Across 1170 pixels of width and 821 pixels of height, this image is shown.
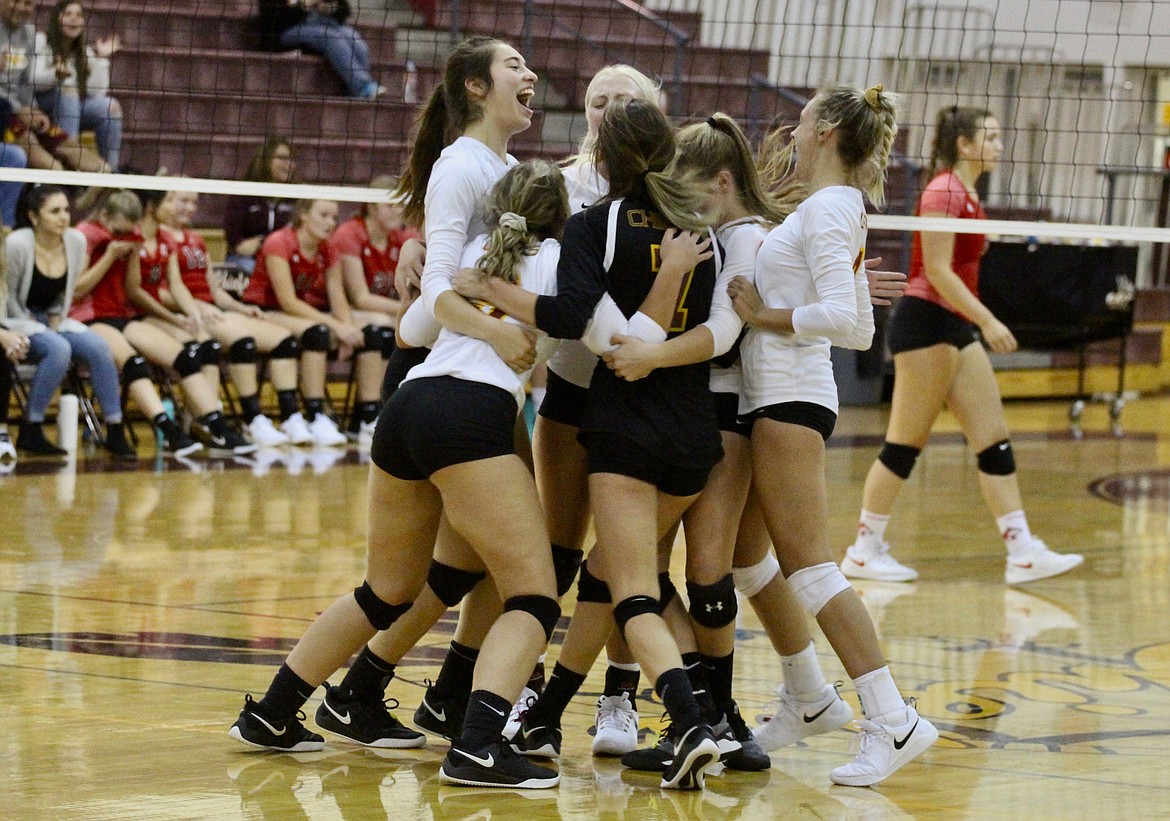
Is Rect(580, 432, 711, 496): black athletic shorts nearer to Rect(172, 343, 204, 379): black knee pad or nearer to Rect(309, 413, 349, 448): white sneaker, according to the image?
Rect(172, 343, 204, 379): black knee pad

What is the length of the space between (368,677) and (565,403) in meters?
0.75

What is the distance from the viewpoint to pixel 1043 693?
14.2ft

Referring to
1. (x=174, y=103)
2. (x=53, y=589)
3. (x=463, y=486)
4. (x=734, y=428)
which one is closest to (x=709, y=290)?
(x=734, y=428)

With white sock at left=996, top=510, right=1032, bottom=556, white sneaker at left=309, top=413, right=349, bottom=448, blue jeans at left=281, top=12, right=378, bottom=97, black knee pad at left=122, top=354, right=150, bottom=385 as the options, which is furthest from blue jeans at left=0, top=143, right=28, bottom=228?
white sock at left=996, top=510, right=1032, bottom=556

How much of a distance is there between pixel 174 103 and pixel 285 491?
13.6 ft

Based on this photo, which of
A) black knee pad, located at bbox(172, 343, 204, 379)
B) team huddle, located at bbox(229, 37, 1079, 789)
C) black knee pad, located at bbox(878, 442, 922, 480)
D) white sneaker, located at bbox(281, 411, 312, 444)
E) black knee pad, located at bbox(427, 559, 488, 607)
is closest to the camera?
team huddle, located at bbox(229, 37, 1079, 789)

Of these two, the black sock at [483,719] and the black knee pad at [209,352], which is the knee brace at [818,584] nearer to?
the black sock at [483,719]

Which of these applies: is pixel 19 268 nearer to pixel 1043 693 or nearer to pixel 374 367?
pixel 374 367

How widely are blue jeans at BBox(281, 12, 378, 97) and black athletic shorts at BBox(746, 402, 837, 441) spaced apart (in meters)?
8.12

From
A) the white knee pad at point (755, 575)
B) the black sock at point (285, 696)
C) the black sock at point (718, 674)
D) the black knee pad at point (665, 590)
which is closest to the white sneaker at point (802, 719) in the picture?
the black sock at point (718, 674)

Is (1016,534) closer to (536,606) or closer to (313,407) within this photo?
(536,606)

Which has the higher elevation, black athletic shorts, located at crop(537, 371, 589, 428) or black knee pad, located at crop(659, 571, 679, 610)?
black athletic shorts, located at crop(537, 371, 589, 428)

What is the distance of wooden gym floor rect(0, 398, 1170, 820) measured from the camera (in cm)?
330

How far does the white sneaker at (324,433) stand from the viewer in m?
9.11
